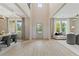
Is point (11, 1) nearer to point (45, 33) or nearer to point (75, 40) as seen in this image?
point (75, 40)

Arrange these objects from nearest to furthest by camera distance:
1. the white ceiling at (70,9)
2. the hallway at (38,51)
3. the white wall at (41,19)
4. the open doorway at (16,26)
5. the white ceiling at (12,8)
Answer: the hallway at (38,51) < the white ceiling at (12,8) < the white ceiling at (70,9) < the open doorway at (16,26) < the white wall at (41,19)

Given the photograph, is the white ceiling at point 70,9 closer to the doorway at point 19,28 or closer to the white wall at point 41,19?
A: the white wall at point 41,19

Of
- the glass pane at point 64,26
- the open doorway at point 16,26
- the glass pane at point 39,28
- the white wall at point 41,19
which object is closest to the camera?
the open doorway at point 16,26

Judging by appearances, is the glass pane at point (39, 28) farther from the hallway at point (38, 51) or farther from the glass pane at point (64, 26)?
the hallway at point (38, 51)

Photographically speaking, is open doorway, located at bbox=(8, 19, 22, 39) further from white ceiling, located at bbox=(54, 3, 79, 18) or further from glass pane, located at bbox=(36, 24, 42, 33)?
white ceiling, located at bbox=(54, 3, 79, 18)

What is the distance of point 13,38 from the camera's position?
35.7ft

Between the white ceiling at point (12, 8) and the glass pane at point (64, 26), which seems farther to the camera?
the glass pane at point (64, 26)

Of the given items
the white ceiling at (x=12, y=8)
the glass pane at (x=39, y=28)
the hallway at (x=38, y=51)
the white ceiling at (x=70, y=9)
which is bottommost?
the hallway at (x=38, y=51)

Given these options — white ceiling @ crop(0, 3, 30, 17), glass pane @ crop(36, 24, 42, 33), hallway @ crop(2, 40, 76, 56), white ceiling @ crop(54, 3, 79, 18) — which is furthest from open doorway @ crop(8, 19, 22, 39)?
hallway @ crop(2, 40, 76, 56)

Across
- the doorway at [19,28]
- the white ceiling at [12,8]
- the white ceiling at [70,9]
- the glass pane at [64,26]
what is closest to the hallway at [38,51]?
the white ceiling at [12,8]

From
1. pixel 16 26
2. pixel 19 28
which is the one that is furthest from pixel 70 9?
pixel 16 26

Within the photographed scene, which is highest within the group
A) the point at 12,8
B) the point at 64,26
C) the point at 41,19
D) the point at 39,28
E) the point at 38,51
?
the point at 12,8

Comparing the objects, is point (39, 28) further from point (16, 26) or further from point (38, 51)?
point (38, 51)

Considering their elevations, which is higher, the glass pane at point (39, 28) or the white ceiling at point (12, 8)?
the white ceiling at point (12, 8)
